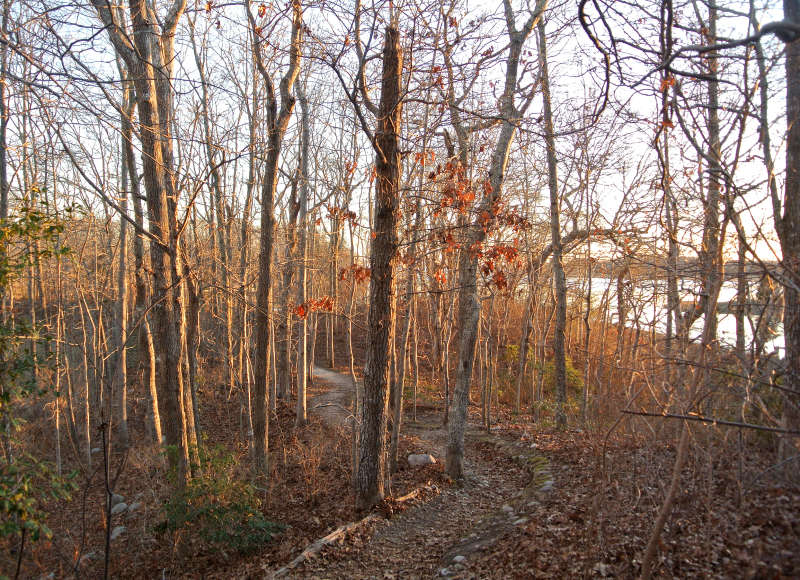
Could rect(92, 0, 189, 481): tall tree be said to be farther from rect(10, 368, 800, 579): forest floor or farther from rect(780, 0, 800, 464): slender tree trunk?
rect(780, 0, 800, 464): slender tree trunk

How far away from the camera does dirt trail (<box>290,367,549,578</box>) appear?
5168 mm

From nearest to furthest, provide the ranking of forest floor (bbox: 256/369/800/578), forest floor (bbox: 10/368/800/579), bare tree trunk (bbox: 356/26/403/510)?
forest floor (bbox: 256/369/800/578), forest floor (bbox: 10/368/800/579), bare tree trunk (bbox: 356/26/403/510)

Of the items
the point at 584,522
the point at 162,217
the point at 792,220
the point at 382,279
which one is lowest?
the point at 584,522

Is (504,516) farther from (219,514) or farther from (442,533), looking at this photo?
(219,514)

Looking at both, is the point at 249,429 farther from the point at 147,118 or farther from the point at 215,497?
the point at 147,118

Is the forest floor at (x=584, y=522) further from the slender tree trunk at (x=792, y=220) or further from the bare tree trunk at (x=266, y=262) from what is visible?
the bare tree trunk at (x=266, y=262)

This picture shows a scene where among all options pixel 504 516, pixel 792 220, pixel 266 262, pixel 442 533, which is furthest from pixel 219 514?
pixel 792 220

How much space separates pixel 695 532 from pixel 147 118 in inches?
291

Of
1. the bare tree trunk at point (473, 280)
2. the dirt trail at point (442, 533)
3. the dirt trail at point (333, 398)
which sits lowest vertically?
the dirt trail at point (333, 398)

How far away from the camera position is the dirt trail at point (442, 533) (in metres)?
5.17

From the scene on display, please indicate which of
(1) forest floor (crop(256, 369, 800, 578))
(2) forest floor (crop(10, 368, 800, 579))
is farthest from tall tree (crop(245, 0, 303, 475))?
(1) forest floor (crop(256, 369, 800, 578))

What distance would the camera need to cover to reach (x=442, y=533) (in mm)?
5980

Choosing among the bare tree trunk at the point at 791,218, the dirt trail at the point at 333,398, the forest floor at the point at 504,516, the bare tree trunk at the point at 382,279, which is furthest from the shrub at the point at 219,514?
the bare tree trunk at the point at 791,218

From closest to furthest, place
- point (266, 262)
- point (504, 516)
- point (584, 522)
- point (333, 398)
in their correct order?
point (584, 522) → point (504, 516) → point (266, 262) → point (333, 398)
